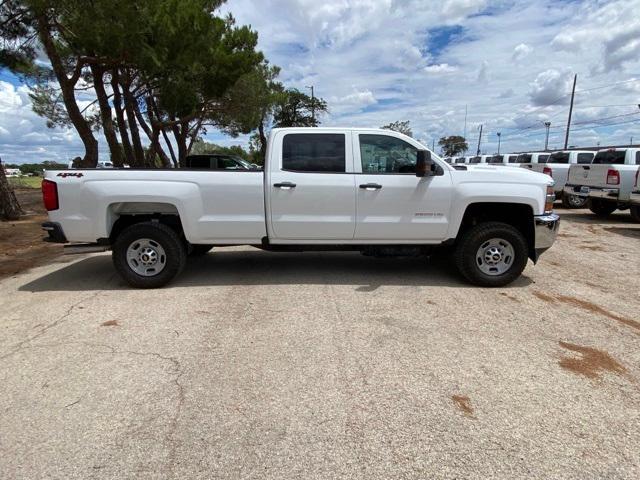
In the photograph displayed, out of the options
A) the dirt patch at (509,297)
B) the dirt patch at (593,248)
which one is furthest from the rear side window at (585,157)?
the dirt patch at (509,297)

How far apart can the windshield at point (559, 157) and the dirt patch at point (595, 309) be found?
594 inches

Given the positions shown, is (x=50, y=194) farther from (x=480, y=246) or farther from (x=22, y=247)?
(x=480, y=246)

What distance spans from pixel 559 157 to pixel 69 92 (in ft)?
58.7

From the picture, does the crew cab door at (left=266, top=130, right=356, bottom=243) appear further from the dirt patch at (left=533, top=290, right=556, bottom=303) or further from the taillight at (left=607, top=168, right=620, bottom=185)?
the taillight at (left=607, top=168, right=620, bottom=185)

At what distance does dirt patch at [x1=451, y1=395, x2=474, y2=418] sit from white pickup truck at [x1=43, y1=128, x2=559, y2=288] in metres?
2.78

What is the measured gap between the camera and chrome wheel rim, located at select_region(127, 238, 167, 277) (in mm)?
5621

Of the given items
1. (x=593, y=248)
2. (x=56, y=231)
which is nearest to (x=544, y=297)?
(x=593, y=248)

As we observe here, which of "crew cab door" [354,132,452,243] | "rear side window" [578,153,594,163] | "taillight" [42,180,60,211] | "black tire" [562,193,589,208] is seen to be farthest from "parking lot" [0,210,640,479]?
"rear side window" [578,153,594,163]

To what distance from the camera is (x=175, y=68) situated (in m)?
15.5

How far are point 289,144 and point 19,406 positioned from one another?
151 inches

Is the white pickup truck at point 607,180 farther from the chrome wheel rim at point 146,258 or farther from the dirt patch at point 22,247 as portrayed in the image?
the dirt patch at point 22,247

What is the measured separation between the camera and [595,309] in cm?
488

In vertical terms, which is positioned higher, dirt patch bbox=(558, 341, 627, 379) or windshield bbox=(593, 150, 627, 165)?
windshield bbox=(593, 150, 627, 165)

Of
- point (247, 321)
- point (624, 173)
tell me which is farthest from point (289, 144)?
point (624, 173)
